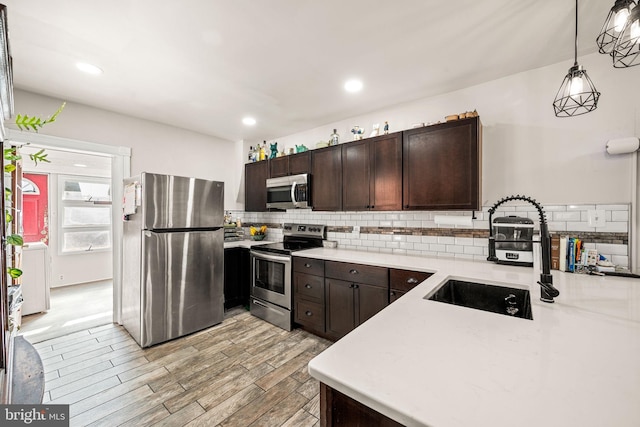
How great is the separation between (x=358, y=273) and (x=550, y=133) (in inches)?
78.0

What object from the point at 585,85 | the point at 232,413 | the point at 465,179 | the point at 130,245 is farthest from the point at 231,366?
the point at 585,85

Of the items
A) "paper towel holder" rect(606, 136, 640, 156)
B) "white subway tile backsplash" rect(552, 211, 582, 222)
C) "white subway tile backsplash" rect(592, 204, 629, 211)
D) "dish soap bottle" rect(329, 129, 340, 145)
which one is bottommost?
"white subway tile backsplash" rect(552, 211, 582, 222)

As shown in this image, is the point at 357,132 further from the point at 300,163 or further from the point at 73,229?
the point at 73,229

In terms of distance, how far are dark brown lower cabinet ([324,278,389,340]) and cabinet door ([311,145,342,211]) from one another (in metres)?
0.93

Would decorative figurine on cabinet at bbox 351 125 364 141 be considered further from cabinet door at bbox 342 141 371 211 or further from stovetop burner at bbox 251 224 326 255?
stovetop burner at bbox 251 224 326 255

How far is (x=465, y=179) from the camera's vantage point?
2.23 metres

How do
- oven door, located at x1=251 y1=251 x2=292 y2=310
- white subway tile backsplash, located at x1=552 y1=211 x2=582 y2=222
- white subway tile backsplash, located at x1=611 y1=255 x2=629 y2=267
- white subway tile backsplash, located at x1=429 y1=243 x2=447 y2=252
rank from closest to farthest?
white subway tile backsplash, located at x1=611 y1=255 x2=629 y2=267 → white subway tile backsplash, located at x1=552 y1=211 x2=582 y2=222 → white subway tile backsplash, located at x1=429 y1=243 x2=447 y2=252 → oven door, located at x1=251 y1=251 x2=292 y2=310

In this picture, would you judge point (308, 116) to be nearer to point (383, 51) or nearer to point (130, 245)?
point (383, 51)

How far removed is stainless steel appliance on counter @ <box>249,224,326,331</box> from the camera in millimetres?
3011

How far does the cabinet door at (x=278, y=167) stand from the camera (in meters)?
3.62

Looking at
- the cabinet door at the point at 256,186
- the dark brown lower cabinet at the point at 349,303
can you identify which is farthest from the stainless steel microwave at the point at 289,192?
the dark brown lower cabinet at the point at 349,303

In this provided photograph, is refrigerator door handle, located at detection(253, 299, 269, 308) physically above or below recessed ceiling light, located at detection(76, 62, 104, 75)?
below

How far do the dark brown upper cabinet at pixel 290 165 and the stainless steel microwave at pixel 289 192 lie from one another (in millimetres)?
95

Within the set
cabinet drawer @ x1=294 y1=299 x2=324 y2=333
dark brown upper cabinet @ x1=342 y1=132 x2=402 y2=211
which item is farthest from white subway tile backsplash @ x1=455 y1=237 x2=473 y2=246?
cabinet drawer @ x1=294 y1=299 x2=324 y2=333
